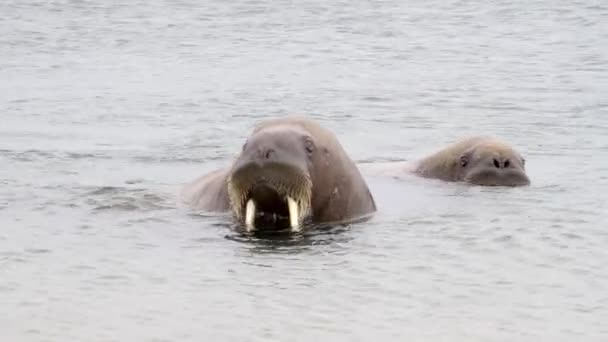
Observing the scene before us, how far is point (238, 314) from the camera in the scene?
8.24m

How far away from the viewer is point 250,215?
10.2 meters

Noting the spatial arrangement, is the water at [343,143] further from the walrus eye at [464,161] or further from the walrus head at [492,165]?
the walrus eye at [464,161]

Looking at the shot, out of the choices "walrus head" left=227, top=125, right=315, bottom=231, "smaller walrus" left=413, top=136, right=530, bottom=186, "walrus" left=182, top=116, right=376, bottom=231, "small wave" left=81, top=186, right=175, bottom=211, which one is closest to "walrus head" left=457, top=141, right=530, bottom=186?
"smaller walrus" left=413, top=136, right=530, bottom=186

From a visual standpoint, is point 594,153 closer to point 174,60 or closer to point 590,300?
point 590,300

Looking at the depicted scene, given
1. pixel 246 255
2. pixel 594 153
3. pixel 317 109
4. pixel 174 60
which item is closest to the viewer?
pixel 246 255

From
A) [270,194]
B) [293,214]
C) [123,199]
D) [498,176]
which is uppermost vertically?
[270,194]

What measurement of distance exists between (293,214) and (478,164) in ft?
11.0

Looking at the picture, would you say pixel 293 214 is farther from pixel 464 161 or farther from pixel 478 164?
pixel 464 161

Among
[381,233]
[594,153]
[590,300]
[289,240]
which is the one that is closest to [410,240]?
[381,233]

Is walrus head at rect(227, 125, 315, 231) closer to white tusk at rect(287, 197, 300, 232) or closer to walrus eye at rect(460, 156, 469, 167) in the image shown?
white tusk at rect(287, 197, 300, 232)

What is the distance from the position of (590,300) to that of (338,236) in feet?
6.99

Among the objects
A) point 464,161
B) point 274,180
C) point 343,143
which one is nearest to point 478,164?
point 464,161

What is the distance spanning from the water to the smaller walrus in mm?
256

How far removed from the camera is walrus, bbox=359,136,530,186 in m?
12.9
